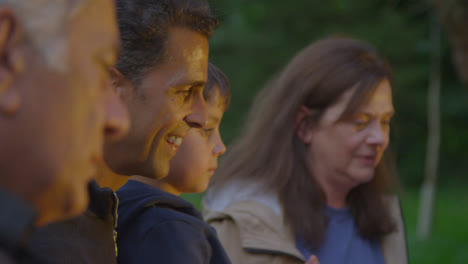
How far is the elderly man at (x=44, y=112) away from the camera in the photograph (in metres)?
0.74

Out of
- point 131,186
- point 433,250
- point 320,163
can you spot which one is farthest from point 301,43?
point 131,186

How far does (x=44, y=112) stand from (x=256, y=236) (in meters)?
2.24

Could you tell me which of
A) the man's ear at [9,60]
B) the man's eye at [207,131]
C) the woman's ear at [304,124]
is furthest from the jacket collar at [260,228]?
the man's ear at [9,60]

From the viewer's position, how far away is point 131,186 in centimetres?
185

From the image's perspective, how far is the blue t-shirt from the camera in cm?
299

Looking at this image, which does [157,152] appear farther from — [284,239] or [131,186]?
[284,239]

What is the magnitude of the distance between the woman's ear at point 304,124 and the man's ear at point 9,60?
265 cm

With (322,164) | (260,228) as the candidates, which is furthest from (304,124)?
(260,228)

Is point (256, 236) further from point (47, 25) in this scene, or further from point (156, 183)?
point (47, 25)

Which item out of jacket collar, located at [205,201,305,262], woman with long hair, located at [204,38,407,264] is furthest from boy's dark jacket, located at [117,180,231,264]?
woman with long hair, located at [204,38,407,264]

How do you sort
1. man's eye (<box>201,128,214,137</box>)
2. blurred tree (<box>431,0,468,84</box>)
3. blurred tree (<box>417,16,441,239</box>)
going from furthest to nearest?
blurred tree (<box>417,16,441,239</box>)
blurred tree (<box>431,0,468,84</box>)
man's eye (<box>201,128,214,137</box>)

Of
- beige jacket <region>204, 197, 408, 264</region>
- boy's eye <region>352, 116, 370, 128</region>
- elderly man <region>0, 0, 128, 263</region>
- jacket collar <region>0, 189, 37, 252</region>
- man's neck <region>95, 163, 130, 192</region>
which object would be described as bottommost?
beige jacket <region>204, 197, 408, 264</region>

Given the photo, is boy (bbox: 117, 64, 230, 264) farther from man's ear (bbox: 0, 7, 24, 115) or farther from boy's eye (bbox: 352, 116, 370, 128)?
boy's eye (bbox: 352, 116, 370, 128)

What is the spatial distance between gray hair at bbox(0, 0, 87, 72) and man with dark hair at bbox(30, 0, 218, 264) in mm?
671
